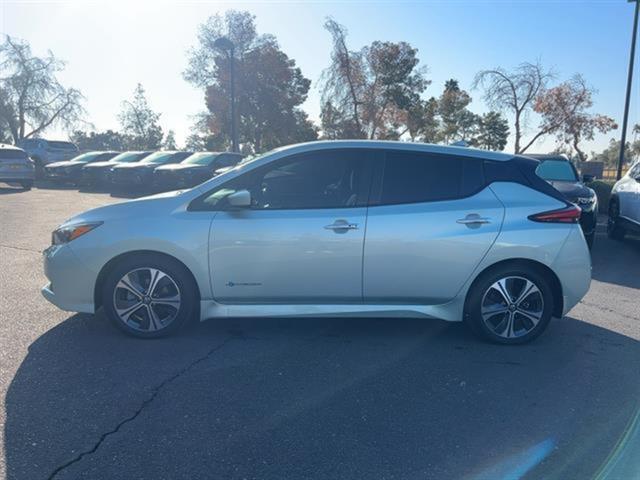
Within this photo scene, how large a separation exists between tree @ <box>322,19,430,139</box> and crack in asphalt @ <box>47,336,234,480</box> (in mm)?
26552

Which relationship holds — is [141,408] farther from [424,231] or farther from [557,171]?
[557,171]

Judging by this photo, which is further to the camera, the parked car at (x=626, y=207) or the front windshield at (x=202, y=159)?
the front windshield at (x=202, y=159)

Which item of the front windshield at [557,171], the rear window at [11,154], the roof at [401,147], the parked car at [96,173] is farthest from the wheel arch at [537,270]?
the rear window at [11,154]

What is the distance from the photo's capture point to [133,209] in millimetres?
→ 4547

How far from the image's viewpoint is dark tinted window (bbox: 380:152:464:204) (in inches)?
179

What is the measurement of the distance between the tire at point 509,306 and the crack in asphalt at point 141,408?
2.22 metres

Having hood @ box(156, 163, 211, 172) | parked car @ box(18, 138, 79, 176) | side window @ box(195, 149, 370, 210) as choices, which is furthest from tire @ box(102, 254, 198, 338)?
parked car @ box(18, 138, 79, 176)

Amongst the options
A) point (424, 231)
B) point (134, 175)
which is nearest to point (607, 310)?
point (424, 231)

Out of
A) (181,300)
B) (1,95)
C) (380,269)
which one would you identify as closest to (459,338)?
(380,269)

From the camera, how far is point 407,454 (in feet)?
9.73

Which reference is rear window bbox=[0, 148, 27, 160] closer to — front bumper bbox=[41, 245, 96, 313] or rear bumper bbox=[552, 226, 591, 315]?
front bumper bbox=[41, 245, 96, 313]

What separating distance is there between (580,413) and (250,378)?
7.50 ft

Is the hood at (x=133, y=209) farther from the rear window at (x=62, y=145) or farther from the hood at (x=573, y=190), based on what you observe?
the rear window at (x=62, y=145)

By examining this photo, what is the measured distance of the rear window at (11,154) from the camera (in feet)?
64.3
